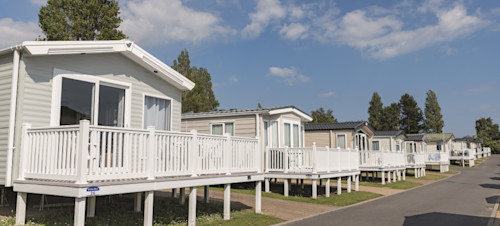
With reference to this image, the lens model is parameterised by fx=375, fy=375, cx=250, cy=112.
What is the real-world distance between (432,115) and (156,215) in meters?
89.2

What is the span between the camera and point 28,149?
827 centimetres

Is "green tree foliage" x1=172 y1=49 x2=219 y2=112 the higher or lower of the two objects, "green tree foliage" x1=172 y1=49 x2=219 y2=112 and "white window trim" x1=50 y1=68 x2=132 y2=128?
the higher

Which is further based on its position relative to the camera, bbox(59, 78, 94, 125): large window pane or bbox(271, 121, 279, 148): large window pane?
bbox(271, 121, 279, 148): large window pane

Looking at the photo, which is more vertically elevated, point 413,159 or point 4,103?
point 4,103

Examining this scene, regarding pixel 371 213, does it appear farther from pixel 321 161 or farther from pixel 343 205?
pixel 321 161

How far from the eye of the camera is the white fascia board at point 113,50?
28.5 ft

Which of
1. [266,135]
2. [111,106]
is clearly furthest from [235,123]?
[111,106]

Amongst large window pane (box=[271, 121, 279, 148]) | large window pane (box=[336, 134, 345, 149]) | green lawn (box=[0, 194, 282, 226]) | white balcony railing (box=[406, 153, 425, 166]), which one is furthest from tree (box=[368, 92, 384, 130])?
green lawn (box=[0, 194, 282, 226])

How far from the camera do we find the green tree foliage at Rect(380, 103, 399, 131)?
85.1m

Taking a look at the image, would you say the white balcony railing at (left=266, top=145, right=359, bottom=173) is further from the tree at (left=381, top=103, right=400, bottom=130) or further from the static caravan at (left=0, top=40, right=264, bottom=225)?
the tree at (left=381, top=103, right=400, bottom=130)

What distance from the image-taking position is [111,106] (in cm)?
1077

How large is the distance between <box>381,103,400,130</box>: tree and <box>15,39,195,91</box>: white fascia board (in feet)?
259

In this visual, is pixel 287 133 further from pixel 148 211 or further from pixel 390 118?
pixel 390 118

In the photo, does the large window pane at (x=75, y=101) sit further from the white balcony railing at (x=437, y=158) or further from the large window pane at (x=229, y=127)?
the white balcony railing at (x=437, y=158)
